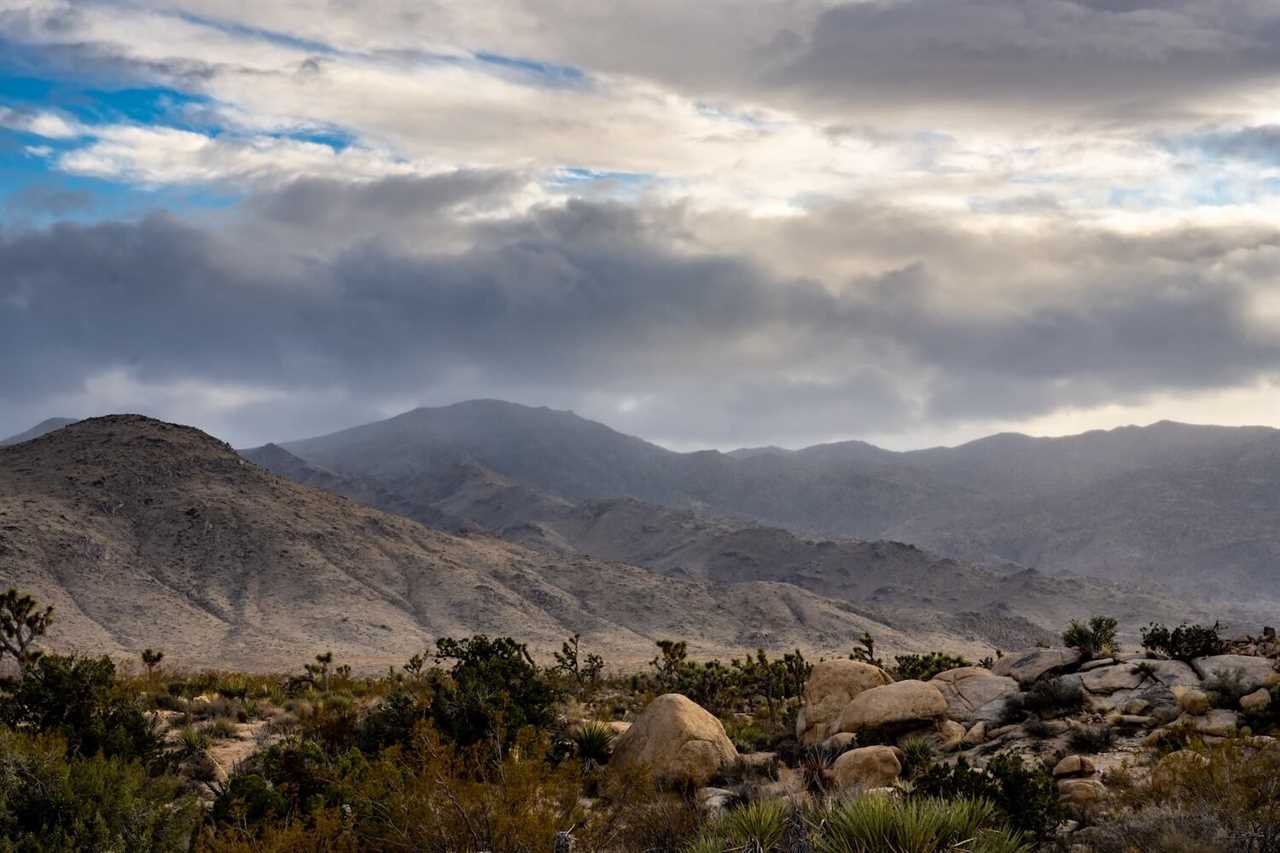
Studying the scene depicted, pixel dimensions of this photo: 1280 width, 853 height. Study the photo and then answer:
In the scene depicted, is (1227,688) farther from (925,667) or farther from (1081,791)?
(925,667)

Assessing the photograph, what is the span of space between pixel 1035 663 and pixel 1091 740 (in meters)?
6.06

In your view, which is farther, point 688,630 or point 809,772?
point 688,630

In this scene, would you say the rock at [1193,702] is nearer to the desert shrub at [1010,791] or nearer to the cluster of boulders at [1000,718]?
the cluster of boulders at [1000,718]

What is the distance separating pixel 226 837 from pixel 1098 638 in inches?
974

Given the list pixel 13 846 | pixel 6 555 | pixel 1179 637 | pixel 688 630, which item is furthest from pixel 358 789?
pixel 688 630

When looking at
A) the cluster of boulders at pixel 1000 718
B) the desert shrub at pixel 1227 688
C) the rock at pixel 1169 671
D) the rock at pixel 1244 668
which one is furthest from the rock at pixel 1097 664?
the desert shrub at pixel 1227 688

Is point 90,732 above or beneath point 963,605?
above

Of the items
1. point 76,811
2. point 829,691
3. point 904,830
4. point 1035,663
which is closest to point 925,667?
point 1035,663

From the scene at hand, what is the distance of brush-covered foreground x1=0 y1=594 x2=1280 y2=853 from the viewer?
10609 millimetres

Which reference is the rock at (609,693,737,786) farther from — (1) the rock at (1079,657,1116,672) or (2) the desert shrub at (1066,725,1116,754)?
(1) the rock at (1079,657,1116,672)

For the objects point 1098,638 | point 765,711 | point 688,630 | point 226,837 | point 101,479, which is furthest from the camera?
point 688,630

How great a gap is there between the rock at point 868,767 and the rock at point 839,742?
202cm

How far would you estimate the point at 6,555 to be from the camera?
72750mm

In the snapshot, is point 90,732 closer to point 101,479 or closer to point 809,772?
point 809,772
